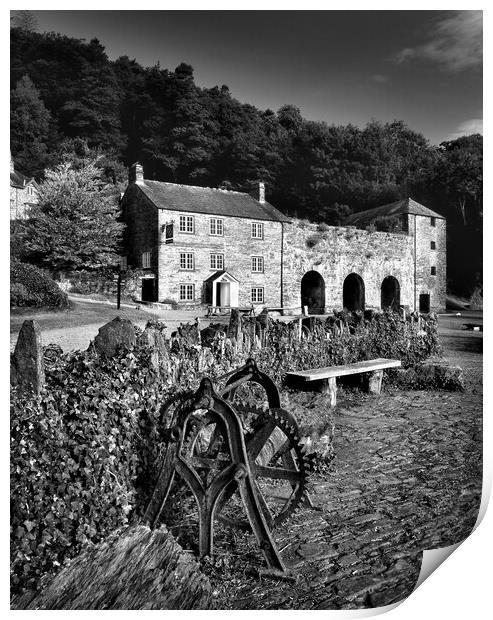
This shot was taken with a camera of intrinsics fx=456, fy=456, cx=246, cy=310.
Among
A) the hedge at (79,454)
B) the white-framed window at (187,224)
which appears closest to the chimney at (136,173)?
the hedge at (79,454)

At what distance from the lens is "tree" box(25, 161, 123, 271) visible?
2.97 meters

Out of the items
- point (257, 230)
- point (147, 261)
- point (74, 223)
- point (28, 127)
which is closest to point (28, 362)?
point (74, 223)

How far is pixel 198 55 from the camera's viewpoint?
10.5 ft

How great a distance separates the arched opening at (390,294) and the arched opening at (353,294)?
0.35m

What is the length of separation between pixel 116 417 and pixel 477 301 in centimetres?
281

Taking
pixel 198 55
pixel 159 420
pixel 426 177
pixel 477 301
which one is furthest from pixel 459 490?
pixel 198 55

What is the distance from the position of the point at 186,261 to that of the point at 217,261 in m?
0.52

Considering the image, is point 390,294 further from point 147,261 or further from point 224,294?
point 147,261

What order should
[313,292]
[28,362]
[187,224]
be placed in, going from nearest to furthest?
[28,362] → [187,224] → [313,292]

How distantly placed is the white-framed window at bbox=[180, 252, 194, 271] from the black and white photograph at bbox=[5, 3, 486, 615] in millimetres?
180

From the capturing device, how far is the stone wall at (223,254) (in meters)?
5.12

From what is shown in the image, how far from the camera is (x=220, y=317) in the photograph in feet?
17.8

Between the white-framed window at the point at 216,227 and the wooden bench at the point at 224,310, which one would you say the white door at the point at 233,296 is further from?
the white-framed window at the point at 216,227

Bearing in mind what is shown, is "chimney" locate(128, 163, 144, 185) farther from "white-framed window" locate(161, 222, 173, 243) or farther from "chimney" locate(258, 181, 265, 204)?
"white-framed window" locate(161, 222, 173, 243)
